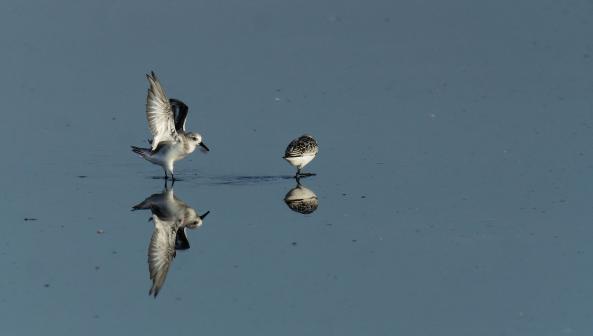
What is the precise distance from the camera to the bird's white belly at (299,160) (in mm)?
18547

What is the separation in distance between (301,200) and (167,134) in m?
2.49

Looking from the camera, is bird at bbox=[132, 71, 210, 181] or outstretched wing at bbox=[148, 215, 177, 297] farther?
bird at bbox=[132, 71, 210, 181]

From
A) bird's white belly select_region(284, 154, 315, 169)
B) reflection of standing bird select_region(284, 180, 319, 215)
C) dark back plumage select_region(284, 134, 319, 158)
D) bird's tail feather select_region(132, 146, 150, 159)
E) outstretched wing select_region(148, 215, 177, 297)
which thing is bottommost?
outstretched wing select_region(148, 215, 177, 297)

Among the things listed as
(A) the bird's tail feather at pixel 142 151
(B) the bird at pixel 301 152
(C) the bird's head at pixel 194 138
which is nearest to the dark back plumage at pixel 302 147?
(B) the bird at pixel 301 152

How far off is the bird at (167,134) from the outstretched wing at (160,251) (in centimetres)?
222

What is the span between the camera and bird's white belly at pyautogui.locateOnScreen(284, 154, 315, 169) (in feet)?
60.8

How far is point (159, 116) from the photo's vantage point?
18.7 metres

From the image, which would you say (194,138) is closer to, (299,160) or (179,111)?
(179,111)

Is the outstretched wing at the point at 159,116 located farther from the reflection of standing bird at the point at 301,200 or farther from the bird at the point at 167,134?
the reflection of standing bird at the point at 301,200

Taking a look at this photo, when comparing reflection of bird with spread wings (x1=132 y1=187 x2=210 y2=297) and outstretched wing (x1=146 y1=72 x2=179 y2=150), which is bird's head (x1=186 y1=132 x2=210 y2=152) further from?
reflection of bird with spread wings (x1=132 y1=187 x2=210 y2=297)

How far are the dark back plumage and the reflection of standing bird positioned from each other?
22.7 inches

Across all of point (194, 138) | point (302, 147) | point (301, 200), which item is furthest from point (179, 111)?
point (301, 200)

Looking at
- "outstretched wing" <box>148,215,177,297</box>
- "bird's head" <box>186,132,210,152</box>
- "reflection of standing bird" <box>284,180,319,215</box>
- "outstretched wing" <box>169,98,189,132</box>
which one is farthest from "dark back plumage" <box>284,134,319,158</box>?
"outstretched wing" <box>148,215,177,297</box>

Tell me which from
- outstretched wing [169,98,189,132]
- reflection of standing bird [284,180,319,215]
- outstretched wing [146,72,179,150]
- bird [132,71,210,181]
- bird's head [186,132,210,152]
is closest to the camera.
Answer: reflection of standing bird [284,180,319,215]
